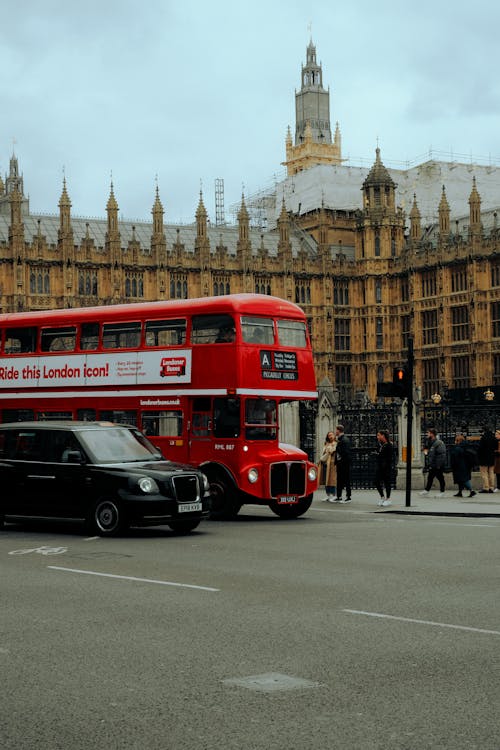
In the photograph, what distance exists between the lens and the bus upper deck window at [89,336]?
81.0 ft

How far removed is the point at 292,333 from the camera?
78.8 feet

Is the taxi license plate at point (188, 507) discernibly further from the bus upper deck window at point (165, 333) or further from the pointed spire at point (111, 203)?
the pointed spire at point (111, 203)

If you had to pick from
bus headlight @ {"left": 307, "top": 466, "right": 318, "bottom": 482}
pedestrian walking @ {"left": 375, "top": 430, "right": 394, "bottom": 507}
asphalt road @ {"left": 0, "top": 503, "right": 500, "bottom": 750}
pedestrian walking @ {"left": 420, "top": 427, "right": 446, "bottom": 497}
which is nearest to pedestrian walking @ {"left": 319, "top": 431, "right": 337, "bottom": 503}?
pedestrian walking @ {"left": 375, "top": 430, "right": 394, "bottom": 507}

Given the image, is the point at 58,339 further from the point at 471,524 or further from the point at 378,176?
the point at 378,176

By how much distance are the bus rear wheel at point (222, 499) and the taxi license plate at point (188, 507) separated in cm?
419

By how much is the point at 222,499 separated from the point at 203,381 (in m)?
2.43

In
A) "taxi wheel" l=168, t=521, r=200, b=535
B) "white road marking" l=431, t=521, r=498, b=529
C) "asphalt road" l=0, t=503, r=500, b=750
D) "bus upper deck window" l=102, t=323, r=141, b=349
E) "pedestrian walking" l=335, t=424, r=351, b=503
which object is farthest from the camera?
"pedestrian walking" l=335, t=424, r=351, b=503

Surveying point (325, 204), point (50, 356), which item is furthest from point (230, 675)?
point (325, 204)

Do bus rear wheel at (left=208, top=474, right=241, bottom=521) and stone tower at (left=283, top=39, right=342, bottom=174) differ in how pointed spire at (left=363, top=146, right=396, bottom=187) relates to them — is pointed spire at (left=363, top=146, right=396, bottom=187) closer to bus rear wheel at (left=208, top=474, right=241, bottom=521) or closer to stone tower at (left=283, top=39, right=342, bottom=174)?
stone tower at (left=283, top=39, right=342, bottom=174)

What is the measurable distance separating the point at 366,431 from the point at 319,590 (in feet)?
71.7

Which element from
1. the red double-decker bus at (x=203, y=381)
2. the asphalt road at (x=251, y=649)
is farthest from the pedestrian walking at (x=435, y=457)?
the asphalt road at (x=251, y=649)

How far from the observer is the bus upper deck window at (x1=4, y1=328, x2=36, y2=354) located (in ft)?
84.7

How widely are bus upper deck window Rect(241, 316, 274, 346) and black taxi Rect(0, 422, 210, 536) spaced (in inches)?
150

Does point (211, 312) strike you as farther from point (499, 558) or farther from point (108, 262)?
point (108, 262)
